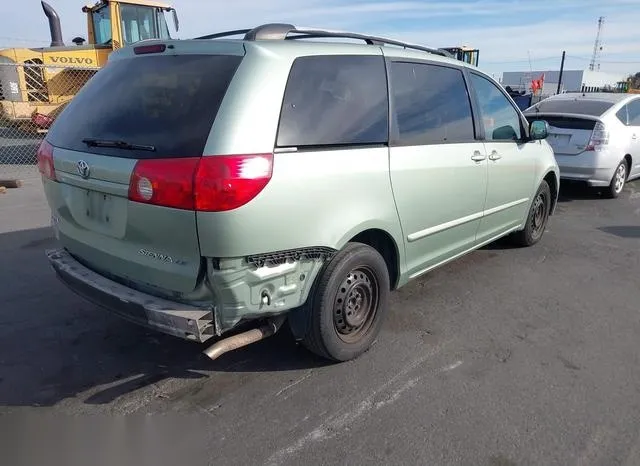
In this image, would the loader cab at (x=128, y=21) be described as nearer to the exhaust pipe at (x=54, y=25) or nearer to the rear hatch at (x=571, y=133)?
the exhaust pipe at (x=54, y=25)

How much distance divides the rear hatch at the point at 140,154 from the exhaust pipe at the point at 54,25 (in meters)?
13.2

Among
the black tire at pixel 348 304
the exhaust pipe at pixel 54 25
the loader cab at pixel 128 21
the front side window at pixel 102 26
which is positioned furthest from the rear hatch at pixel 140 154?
the exhaust pipe at pixel 54 25

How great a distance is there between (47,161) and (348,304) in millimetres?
2065

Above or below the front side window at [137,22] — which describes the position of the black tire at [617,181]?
below

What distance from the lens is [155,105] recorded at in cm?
274

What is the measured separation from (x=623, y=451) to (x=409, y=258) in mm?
1641

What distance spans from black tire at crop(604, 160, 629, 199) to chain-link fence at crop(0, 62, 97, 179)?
1092 centimetres

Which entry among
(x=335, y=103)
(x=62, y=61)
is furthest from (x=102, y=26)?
(x=335, y=103)

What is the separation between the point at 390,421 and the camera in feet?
8.91

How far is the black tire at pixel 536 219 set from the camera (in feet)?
18.0

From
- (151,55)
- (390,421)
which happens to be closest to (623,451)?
(390,421)

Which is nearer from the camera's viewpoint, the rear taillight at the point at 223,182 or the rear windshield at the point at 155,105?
the rear taillight at the point at 223,182

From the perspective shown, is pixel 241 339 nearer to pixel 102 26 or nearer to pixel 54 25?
pixel 102 26

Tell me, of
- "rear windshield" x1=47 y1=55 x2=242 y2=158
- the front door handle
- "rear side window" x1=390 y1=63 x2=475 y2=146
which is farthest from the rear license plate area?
the front door handle
